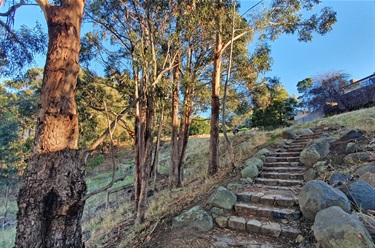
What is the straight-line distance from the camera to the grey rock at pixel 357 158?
3.84 m

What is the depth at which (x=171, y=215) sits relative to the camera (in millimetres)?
3764

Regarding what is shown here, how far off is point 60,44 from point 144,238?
3.10 m

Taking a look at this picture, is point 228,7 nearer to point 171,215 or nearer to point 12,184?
point 171,215

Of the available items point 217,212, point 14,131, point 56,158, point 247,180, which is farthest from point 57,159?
point 14,131

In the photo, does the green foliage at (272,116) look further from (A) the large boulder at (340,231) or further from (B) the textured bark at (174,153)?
(A) the large boulder at (340,231)

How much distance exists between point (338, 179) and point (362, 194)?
636mm

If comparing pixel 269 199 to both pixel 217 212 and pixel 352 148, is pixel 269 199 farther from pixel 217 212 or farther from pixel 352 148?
pixel 352 148

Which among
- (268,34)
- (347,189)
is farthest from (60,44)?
(268,34)

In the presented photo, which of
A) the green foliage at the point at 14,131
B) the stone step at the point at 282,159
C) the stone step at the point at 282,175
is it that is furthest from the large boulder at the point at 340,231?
the green foliage at the point at 14,131

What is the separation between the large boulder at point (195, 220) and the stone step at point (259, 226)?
18 centimetres

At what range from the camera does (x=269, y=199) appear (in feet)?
11.7

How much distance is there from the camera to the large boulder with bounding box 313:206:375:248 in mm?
2029

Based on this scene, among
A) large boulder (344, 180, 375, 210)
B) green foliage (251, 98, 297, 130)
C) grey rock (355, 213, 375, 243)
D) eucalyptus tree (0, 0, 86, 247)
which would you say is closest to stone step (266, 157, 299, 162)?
large boulder (344, 180, 375, 210)

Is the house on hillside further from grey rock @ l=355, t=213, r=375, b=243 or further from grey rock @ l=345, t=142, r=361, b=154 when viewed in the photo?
grey rock @ l=355, t=213, r=375, b=243
